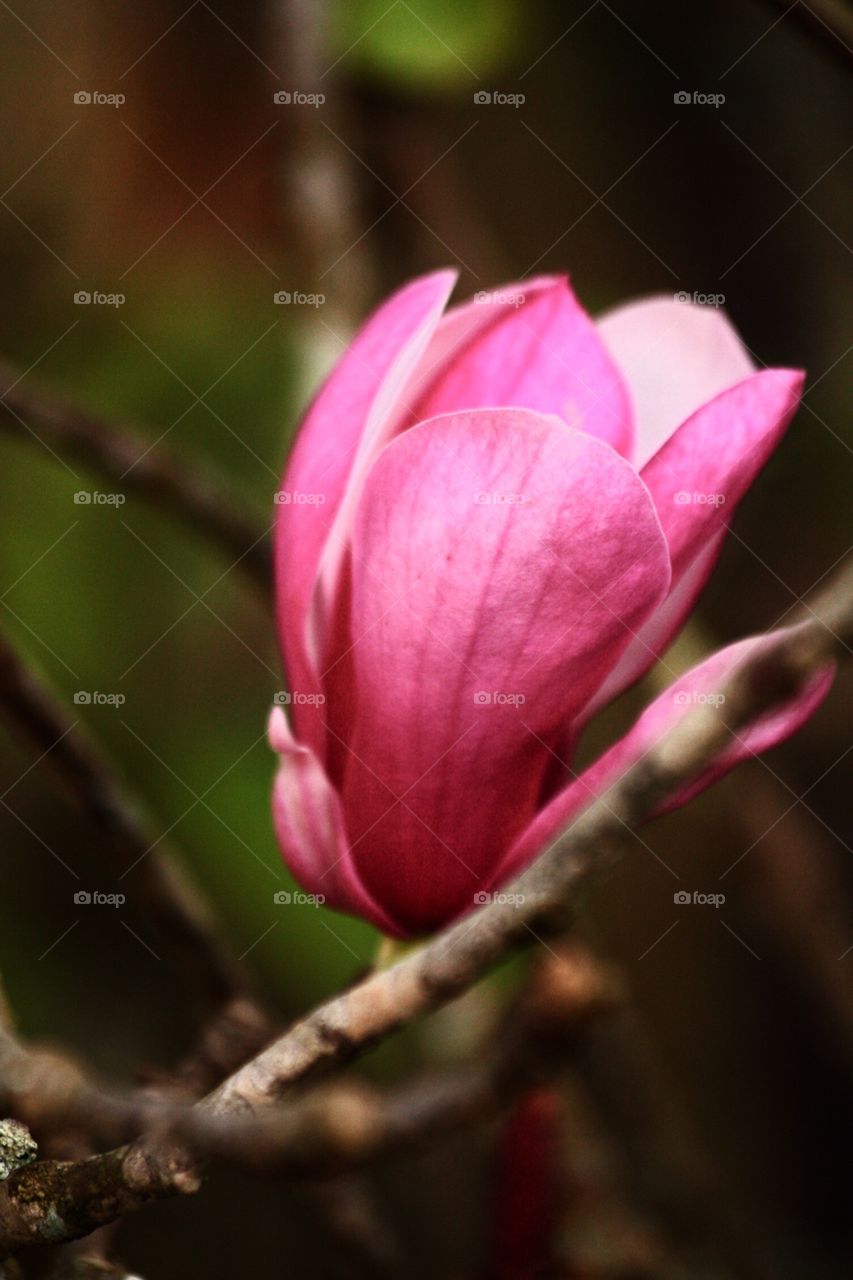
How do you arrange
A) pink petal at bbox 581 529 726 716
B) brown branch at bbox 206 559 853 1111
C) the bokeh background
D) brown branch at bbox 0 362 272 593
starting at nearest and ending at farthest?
brown branch at bbox 206 559 853 1111
pink petal at bbox 581 529 726 716
brown branch at bbox 0 362 272 593
the bokeh background

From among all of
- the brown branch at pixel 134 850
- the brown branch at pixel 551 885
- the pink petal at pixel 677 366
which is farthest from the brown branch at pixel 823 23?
the brown branch at pixel 134 850

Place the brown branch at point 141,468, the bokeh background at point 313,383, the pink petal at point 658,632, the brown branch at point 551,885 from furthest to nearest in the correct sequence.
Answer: the bokeh background at point 313,383, the brown branch at point 141,468, the pink petal at point 658,632, the brown branch at point 551,885

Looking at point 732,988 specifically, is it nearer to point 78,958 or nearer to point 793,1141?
point 793,1141

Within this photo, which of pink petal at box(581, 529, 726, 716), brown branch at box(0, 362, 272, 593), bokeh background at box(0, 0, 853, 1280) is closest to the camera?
pink petal at box(581, 529, 726, 716)

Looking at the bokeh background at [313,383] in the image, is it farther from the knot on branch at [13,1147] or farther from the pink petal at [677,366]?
the knot on branch at [13,1147]

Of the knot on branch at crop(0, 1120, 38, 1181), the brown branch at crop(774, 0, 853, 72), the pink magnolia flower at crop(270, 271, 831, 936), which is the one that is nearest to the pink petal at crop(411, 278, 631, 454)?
the pink magnolia flower at crop(270, 271, 831, 936)

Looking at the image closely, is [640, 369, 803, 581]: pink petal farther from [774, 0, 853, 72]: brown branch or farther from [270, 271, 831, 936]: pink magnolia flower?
[774, 0, 853, 72]: brown branch
